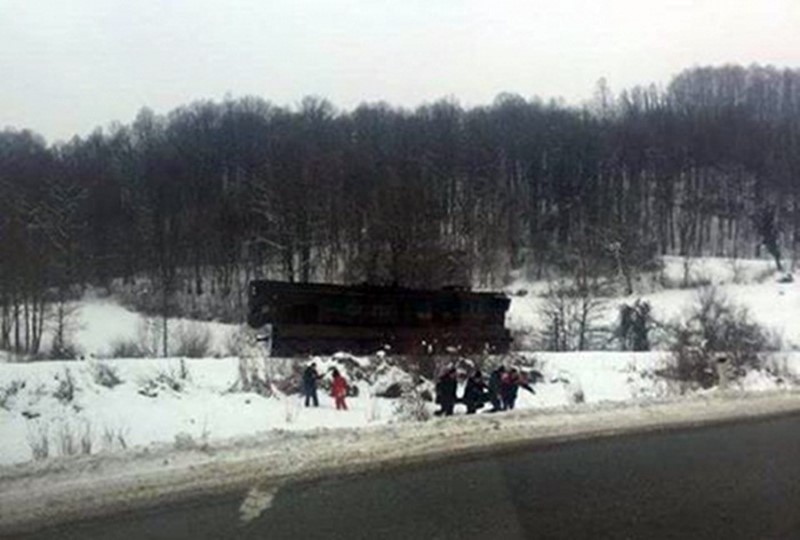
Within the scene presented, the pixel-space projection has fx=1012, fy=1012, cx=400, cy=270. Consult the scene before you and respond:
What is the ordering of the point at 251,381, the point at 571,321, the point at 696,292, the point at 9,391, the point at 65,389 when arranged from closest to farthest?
the point at 9,391, the point at 65,389, the point at 251,381, the point at 571,321, the point at 696,292

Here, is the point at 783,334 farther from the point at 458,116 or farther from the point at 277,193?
the point at 458,116

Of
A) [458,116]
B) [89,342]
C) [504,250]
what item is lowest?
[89,342]

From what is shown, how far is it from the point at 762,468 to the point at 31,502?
7.97 m

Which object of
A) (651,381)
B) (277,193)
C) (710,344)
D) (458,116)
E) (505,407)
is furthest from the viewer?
(458,116)

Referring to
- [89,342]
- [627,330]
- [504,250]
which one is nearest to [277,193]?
[504,250]

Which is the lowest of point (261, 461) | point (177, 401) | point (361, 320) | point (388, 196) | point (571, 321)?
point (177, 401)

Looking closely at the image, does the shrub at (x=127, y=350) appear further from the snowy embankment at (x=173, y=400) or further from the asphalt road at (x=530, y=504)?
the asphalt road at (x=530, y=504)

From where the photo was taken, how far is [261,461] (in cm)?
1203

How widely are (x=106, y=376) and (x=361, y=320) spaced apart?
14683 mm

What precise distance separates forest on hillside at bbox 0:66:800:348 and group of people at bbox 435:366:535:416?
3329 centimetres

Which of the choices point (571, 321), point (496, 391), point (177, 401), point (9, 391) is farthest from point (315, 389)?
point (571, 321)

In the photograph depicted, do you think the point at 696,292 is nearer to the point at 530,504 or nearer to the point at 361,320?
the point at 361,320

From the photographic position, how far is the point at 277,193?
8794 centimetres

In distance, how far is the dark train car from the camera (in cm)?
3644
